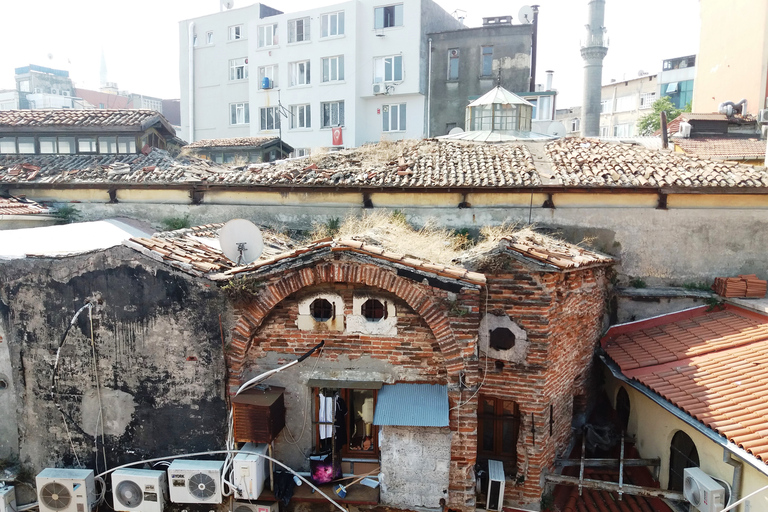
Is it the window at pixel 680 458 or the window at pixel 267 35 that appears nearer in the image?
the window at pixel 680 458

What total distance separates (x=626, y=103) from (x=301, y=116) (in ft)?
105

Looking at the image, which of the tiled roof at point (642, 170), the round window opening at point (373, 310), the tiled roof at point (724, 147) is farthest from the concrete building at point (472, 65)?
the round window opening at point (373, 310)

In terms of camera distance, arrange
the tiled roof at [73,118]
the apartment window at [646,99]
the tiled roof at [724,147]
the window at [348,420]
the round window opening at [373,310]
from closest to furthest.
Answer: the round window opening at [373,310] < the window at [348,420] < the tiled roof at [73,118] < the tiled roof at [724,147] < the apartment window at [646,99]

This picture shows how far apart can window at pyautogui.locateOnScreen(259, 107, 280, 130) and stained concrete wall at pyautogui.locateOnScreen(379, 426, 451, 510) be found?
29766 millimetres

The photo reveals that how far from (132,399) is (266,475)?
7.75 ft

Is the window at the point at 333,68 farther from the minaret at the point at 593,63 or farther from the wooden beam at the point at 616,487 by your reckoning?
the wooden beam at the point at 616,487

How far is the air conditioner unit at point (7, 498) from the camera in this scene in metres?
8.18

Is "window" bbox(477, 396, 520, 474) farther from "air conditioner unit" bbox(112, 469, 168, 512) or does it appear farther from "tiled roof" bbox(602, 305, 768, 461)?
"air conditioner unit" bbox(112, 469, 168, 512)

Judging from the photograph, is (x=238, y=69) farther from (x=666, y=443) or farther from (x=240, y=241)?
(x=666, y=443)

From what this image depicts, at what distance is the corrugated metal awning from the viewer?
24.8 feet

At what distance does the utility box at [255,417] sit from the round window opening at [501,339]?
3519 millimetres

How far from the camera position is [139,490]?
8031 millimetres

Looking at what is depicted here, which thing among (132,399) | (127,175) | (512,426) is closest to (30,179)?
(127,175)

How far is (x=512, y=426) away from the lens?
30.0 feet
